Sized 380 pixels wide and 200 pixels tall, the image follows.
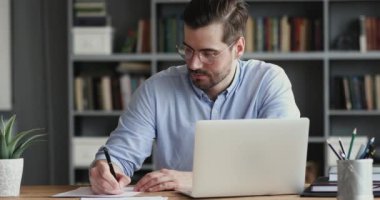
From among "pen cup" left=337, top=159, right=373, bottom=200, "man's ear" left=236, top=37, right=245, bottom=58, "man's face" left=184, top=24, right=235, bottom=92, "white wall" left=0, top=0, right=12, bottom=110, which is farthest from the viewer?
"white wall" left=0, top=0, right=12, bottom=110

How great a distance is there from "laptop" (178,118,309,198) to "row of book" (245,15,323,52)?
277 centimetres

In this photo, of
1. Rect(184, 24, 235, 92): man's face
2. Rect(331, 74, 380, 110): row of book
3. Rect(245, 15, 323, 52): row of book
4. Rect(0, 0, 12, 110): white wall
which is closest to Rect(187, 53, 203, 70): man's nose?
Rect(184, 24, 235, 92): man's face

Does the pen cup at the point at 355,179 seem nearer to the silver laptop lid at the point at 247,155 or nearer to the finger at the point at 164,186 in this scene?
the silver laptop lid at the point at 247,155

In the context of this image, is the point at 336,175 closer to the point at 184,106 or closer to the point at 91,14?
the point at 184,106

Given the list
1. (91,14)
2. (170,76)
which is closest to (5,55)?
(91,14)

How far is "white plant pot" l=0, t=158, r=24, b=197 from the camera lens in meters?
2.24

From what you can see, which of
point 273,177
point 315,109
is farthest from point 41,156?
point 273,177

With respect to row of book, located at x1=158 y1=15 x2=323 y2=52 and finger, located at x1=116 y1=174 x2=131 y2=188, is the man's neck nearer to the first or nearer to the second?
finger, located at x1=116 y1=174 x2=131 y2=188

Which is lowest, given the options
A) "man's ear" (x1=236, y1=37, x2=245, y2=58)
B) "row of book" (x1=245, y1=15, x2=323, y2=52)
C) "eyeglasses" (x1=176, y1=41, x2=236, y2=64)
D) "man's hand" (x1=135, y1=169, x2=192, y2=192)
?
"man's hand" (x1=135, y1=169, x2=192, y2=192)

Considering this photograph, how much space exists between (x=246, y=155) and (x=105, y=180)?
432 millimetres

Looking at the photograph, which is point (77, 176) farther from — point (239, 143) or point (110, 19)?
point (239, 143)

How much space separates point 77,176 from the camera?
5133mm

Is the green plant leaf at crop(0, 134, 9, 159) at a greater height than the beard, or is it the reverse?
the beard

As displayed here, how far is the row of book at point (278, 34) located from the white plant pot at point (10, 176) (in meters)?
2.78
